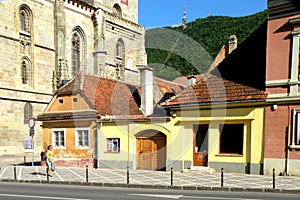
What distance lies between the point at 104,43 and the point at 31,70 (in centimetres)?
1136

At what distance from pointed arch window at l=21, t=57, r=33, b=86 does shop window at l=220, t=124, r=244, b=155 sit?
78.5 ft

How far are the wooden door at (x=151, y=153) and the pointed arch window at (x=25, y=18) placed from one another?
71.8 ft

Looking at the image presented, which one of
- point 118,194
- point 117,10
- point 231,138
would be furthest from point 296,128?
point 117,10

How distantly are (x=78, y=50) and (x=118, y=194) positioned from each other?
30.8m

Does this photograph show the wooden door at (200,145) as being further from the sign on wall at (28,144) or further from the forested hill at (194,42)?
the forested hill at (194,42)

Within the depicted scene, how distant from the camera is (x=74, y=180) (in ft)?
45.1

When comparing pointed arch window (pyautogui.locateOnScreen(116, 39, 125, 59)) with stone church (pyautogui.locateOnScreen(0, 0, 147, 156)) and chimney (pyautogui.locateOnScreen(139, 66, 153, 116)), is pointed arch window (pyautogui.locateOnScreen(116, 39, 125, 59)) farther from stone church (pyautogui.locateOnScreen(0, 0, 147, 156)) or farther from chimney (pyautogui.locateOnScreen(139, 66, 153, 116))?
chimney (pyautogui.locateOnScreen(139, 66, 153, 116))

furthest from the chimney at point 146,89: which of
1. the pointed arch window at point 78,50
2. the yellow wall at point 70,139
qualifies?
the pointed arch window at point 78,50

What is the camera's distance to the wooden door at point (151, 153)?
17375 millimetres

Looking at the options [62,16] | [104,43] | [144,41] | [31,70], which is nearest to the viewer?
[31,70]

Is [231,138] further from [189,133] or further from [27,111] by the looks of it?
[27,111]

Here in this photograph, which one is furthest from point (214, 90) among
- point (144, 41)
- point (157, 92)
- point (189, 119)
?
point (144, 41)

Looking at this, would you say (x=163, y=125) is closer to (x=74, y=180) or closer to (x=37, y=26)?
(x=74, y=180)

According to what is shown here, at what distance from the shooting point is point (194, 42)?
60.5 metres
